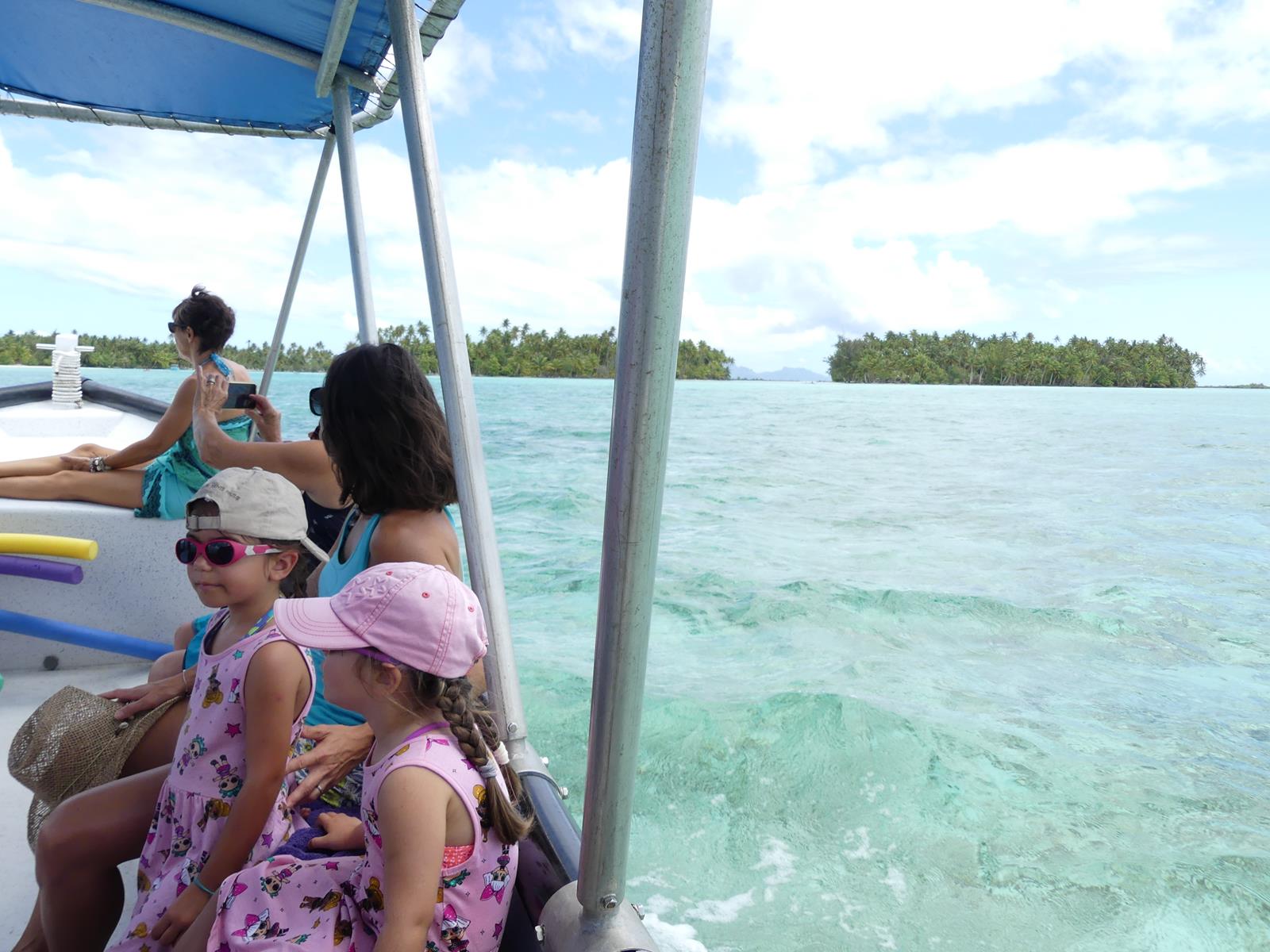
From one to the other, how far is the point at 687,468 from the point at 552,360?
187ft

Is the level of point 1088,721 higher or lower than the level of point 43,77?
lower

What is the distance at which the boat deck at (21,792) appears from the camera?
1662 mm

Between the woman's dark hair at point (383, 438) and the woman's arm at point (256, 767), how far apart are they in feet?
1.09

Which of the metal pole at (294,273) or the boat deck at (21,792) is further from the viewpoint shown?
the metal pole at (294,273)

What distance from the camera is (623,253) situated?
718 mm

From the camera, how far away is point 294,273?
3.83 meters

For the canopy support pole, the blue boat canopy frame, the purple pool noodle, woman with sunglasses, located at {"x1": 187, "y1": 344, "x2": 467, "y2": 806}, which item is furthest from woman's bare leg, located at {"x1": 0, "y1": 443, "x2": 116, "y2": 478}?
the canopy support pole

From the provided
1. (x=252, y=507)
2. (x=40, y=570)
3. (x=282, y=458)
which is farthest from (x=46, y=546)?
(x=252, y=507)

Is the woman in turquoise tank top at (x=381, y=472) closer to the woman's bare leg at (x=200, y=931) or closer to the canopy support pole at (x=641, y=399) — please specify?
the woman's bare leg at (x=200, y=931)

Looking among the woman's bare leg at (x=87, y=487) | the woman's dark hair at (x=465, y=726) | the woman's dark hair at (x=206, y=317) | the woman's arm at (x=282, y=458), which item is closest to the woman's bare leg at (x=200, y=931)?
the woman's dark hair at (x=465, y=726)

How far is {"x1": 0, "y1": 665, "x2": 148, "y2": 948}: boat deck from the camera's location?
166 cm

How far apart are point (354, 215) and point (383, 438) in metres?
1.37

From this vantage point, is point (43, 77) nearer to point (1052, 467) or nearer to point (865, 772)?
point (865, 772)

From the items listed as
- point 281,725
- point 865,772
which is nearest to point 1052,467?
point 865,772
